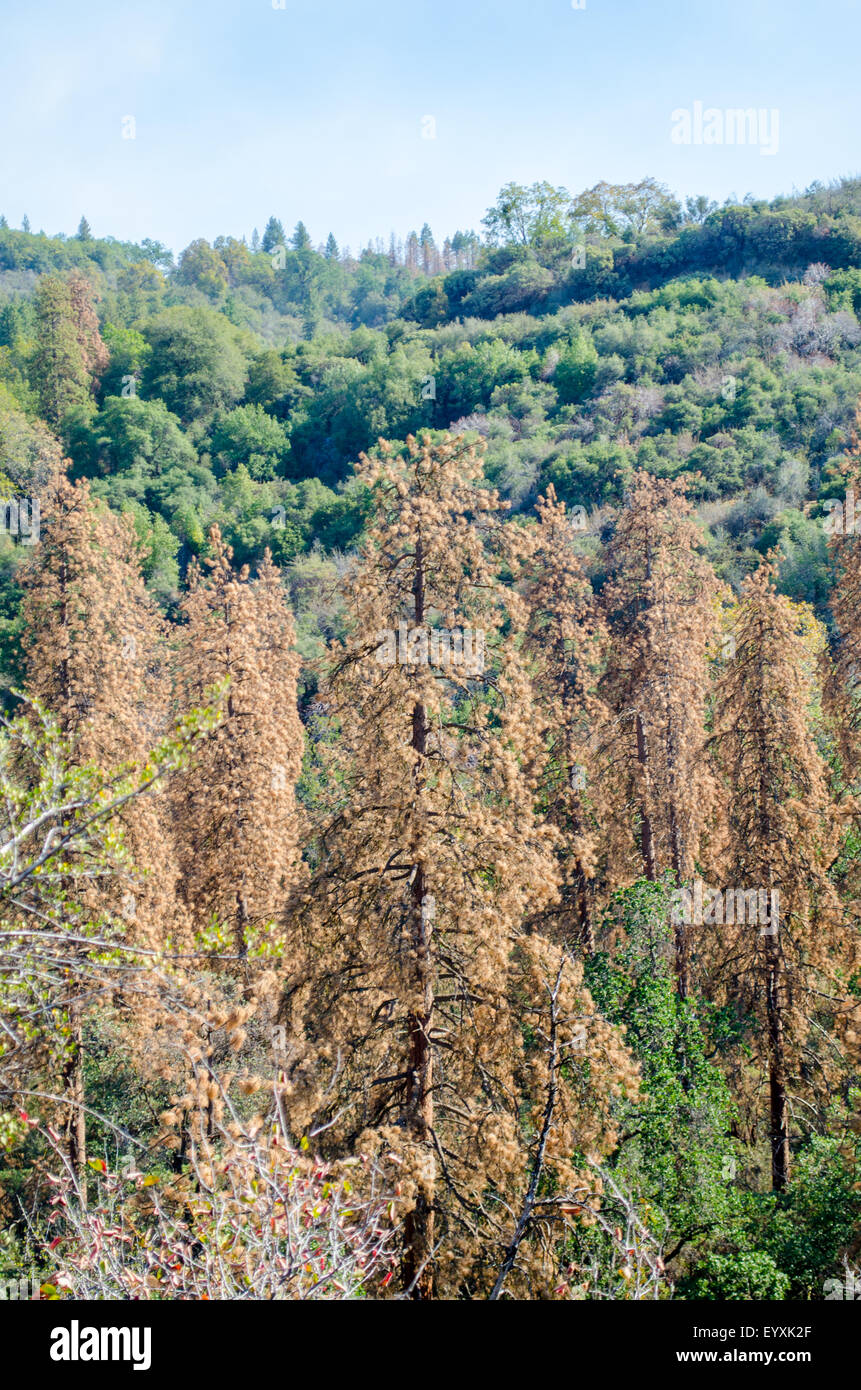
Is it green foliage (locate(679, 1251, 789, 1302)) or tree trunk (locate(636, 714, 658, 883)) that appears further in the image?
tree trunk (locate(636, 714, 658, 883))

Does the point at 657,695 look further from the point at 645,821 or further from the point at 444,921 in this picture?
the point at 444,921

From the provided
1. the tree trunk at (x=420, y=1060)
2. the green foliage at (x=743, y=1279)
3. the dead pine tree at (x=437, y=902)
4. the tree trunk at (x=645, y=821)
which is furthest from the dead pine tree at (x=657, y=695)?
the tree trunk at (x=420, y=1060)

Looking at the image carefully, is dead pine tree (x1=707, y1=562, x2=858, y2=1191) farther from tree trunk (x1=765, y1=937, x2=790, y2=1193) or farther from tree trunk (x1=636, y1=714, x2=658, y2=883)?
tree trunk (x1=636, y1=714, x2=658, y2=883)

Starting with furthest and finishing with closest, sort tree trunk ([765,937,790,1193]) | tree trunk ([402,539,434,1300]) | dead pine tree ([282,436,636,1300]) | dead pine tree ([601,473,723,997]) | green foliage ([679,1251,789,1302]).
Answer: dead pine tree ([601,473,723,997]), tree trunk ([765,937,790,1193]), dead pine tree ([282,436,636,1300]), tree trunk ([402,539,434,1300]), green foliage ([679,1251,789,1302])

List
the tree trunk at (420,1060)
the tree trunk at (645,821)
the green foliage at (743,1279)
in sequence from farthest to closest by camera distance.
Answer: the tree trunk at (645,821), the tree trunk at (420,1060), the green foliage at (743,1279)

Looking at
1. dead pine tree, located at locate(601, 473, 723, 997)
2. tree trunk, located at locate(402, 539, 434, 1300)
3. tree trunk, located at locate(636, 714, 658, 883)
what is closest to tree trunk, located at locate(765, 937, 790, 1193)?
dead pine tree, located at locate(601, 473, 723, 997)

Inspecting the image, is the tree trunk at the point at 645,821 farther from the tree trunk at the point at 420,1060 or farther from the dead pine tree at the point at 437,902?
the tree trunk at the point at 420,1060

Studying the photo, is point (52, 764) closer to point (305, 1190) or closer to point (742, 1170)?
point (305, 1190)

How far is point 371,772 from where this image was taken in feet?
30.6

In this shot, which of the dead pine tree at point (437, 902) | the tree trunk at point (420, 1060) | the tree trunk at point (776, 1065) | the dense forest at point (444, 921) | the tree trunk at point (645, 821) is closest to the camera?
the dense forest at point (444, 921)

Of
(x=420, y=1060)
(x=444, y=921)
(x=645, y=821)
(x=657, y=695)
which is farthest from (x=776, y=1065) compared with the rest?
(x=444, y=921)
